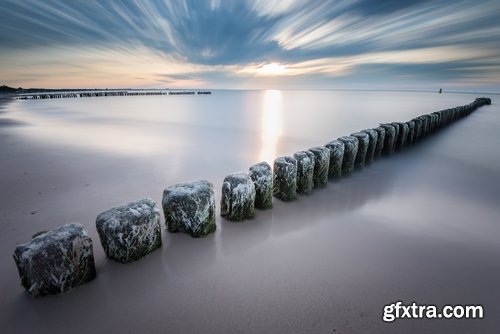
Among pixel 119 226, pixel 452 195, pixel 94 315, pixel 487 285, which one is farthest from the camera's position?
pixel 452 195

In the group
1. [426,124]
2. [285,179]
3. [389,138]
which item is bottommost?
[285,179]

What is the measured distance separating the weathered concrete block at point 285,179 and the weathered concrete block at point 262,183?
0.33 meters

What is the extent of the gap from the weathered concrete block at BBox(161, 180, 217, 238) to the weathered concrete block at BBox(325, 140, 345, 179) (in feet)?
9.77

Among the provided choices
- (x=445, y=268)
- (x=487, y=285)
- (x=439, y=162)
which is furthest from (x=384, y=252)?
(x=439, y=162)

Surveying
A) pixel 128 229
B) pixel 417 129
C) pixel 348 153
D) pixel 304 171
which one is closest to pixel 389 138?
pixel 348 153

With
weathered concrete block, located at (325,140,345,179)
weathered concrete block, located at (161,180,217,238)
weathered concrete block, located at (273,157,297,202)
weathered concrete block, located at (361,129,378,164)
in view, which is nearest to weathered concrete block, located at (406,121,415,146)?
weathered concrete block, located at (361,129,378,164)

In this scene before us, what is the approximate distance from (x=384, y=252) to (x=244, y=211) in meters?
1.73

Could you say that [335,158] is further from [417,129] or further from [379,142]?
[417,129]

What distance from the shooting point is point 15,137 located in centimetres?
895

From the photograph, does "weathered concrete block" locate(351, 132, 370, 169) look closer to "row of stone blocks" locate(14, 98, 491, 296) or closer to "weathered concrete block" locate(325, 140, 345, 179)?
"row of stone blocks" locate(14, 98, 491, 296)

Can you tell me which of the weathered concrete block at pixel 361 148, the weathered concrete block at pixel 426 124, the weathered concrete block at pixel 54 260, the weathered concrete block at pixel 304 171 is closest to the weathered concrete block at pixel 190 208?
the weathered concrete block at pixel 54 260

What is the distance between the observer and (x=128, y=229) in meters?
2.27

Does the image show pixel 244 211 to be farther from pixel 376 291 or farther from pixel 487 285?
pixel 487 285

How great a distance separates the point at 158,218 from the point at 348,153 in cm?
415
